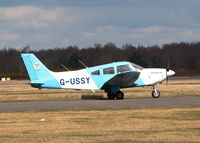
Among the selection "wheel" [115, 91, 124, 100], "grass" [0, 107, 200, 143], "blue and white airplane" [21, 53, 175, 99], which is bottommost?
"wheel" [115, 91, 124, 100]

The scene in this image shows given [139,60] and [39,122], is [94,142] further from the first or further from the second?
[139,60]

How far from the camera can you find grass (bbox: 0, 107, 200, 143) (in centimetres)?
1241

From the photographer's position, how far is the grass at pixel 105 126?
12.4 meters

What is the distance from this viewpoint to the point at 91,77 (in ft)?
95.2

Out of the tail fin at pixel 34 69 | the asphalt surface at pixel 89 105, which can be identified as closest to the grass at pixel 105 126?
the asphalt surface at pixel 89 105

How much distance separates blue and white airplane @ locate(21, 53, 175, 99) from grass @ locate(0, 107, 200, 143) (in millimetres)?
8203

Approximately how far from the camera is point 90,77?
29.0 meters

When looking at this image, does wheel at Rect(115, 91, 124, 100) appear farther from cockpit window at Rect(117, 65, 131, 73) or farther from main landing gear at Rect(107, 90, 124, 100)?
cockpit window at Rect(117, 65, 131, 73)

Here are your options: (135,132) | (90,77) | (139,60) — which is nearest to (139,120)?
(135,132)

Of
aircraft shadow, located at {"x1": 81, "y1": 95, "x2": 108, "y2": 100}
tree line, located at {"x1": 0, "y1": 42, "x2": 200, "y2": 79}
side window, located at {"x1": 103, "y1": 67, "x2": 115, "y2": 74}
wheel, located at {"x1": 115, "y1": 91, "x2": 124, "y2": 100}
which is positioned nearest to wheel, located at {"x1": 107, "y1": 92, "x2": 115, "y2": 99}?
wheel, located at {"x1": 115, "y1": 91, "x2": 124, "y2": 100}

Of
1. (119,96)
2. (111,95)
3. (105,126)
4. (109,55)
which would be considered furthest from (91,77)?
(109,55)

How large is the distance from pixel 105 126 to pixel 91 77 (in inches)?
556

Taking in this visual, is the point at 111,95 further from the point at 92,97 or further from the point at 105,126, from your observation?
the point at 105,126

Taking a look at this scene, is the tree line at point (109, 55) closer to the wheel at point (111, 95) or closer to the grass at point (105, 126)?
the wheel at point (111, 95)
